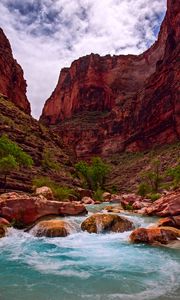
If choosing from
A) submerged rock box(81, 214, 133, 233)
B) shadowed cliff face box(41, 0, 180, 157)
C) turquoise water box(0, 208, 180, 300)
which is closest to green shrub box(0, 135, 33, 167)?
submerged rock box(81, 214, 133, 233)

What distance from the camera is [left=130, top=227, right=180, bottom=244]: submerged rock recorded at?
16.7 m

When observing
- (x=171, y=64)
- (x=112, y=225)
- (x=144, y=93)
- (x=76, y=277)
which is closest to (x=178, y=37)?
(x=171, y=64)

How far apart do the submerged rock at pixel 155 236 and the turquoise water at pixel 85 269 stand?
62 centimetres

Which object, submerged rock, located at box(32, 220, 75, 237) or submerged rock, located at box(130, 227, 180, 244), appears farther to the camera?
submerged rock, located at box(32, 220, 75, 237)

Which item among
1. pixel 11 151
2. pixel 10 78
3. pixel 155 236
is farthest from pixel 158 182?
pixel 10 78

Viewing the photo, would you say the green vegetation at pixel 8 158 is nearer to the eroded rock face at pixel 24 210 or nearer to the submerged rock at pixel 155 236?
the eroded rock face at pixel 24 210

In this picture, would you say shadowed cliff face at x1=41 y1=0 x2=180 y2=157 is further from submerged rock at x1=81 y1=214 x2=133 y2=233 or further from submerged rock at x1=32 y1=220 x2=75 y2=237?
submerged rock at x1=32 y1=220 x2=75 y2=237

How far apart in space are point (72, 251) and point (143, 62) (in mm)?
143764

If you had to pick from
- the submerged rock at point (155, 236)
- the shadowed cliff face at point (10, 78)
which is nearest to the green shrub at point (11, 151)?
the submerged rock at point (155, 236)

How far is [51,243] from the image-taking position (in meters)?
17.3

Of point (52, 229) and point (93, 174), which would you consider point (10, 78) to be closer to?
point (93, 174)

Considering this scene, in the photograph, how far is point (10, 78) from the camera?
10194 centimetres

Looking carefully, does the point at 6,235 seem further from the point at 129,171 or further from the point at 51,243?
the point at 129,171

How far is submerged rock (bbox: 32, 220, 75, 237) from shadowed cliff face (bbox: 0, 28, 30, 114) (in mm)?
79292
